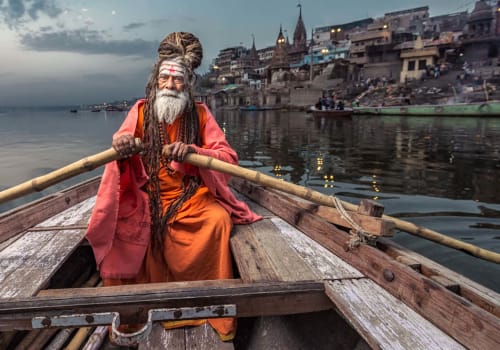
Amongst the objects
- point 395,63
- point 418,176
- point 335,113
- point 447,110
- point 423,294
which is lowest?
point 418,176

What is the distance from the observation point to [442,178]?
8484mm

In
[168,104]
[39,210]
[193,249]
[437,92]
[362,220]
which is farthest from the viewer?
[437,92]

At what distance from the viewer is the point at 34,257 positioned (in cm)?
238

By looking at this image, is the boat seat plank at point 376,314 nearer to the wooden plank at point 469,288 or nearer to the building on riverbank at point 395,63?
the wooden plank at point 469,288

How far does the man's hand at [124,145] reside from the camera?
2.45 metres

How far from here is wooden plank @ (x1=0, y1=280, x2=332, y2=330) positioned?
165 centimetres

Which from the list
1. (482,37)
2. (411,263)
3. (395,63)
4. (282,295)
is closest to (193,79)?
(282,295)

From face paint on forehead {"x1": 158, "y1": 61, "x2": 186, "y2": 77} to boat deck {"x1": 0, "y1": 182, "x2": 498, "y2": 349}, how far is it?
4.98ft

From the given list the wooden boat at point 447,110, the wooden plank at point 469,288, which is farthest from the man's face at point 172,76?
the wooden boat at point 447,110

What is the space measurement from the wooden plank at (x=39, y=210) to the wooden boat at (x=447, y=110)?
34879 mm

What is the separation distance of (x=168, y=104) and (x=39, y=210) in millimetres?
1688

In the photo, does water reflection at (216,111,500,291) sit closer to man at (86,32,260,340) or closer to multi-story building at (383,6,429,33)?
man at (86,32,260,340)

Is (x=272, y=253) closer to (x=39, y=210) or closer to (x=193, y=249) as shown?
(x=193, y=249)

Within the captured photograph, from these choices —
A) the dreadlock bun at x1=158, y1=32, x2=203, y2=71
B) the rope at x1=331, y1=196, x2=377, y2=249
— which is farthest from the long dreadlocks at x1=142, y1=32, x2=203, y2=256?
the rope at x1=331, y1=196, x2=377, y2=249
